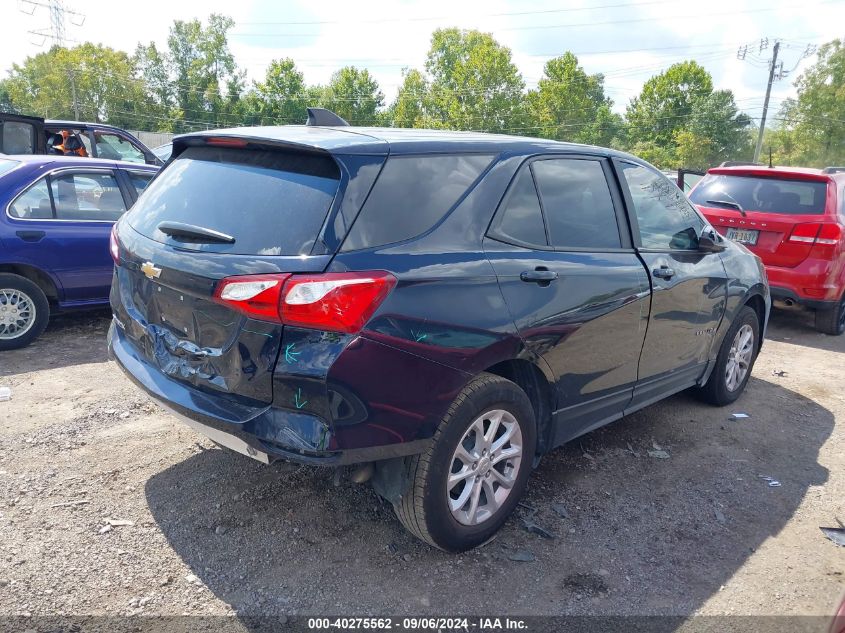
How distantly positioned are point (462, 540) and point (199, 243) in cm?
175

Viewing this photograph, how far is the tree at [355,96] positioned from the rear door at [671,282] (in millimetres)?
85125

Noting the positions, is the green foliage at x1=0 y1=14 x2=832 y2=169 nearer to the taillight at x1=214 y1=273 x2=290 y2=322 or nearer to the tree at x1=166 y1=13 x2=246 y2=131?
the tree at x1=166 y1=13 x2=246 y2=131

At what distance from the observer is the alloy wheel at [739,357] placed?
500 cm

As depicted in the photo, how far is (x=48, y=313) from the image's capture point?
5.82m

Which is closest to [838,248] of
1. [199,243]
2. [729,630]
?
[729,630]

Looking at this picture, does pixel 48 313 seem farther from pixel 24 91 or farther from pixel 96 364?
pixel 24 91

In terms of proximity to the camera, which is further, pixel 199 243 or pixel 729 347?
pixel 729 347

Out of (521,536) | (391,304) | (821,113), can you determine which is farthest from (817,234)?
(821,113)

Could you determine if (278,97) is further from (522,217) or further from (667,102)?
(522,217)

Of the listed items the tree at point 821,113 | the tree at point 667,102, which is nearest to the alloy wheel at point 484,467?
the tree at point 821,113

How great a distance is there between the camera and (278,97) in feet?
278

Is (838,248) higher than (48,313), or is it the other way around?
(838,248)

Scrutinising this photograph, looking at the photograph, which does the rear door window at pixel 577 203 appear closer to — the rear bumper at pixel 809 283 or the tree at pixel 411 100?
the rear bumper at pixel 809 283

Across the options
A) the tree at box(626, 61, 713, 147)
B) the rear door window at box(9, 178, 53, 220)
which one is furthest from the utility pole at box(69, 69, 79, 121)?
the rear door window at box(9, 178, 53, 220)
